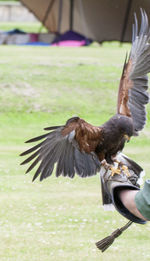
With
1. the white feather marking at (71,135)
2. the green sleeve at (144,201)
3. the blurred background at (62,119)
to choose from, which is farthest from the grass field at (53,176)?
the green sleeve at (144,201)

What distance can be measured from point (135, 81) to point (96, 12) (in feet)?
66.6

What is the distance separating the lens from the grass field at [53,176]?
5.88 metres

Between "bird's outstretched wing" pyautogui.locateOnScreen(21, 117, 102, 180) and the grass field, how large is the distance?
0.96m

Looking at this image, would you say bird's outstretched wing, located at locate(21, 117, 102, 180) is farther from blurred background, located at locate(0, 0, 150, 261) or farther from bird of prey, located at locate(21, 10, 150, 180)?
blurred background, located at locate(0, 0, 150, 261)

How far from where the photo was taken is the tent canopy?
24844mm

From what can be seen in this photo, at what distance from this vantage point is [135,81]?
227 inches

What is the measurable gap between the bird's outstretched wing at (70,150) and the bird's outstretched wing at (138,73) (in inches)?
26.2

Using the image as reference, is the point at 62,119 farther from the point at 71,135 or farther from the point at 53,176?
the point at 71,135

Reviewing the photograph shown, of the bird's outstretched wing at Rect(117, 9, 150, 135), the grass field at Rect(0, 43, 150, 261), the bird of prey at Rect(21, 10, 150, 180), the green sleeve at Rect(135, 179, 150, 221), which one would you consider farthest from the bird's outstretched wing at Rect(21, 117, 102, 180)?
the green sleeve at Rect(135, 179, 150, 221)

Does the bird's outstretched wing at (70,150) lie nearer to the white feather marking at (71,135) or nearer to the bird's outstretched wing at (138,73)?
the white feather marking at (71,135)

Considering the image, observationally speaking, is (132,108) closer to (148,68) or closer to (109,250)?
(148,68)

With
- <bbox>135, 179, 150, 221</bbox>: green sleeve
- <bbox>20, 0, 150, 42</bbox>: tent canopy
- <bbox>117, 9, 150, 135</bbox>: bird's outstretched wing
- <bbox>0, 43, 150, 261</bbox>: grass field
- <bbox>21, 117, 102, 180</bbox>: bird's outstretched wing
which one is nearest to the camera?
<bbox>135, 179, 150, 221</bbox>: green sleeve

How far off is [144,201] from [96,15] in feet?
77.2

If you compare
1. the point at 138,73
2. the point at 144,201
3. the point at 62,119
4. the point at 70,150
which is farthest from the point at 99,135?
the point at 62,119
